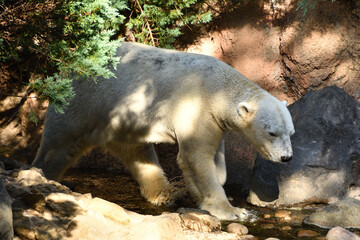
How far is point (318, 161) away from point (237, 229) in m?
1.83

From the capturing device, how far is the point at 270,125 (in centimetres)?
486

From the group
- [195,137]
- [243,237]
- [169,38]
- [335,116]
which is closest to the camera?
[243,237]

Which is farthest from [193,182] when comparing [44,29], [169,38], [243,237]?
[169,38]

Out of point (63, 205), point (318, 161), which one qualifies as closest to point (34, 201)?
point (63, 205)

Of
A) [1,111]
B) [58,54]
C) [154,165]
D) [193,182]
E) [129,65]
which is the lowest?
[1,111]

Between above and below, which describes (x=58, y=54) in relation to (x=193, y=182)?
above

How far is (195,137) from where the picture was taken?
201 inches

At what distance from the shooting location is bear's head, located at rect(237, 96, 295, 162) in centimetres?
485

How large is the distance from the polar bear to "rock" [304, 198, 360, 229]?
0.69 m

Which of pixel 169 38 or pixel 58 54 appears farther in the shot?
pixel 169 38

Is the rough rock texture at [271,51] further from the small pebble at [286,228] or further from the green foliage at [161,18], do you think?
the small pebble at [286,228]

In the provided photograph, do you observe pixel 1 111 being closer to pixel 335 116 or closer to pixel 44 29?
pixel 44 29

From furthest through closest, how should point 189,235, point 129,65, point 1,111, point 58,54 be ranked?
point 1,111 → point 129,65 → point 189,235 → point 58,54

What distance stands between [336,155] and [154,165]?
241cm
